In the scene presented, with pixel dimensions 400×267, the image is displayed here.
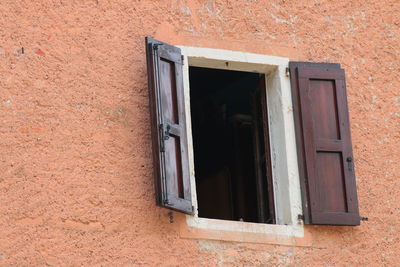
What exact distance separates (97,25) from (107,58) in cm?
27

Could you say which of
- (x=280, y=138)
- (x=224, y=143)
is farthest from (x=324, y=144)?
(x=224, y=143)

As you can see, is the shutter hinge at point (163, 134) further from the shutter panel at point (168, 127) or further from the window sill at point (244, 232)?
the window sill at point (244, 232)

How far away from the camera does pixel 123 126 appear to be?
9.20 m

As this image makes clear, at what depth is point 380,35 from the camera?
10359mm

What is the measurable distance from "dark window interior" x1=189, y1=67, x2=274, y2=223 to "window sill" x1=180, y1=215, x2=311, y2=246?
252 cm

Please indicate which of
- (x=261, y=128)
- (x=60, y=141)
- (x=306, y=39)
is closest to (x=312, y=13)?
(x=306, y=39)

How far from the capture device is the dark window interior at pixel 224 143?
12164 mm

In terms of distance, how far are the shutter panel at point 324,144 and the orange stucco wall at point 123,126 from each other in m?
0.15

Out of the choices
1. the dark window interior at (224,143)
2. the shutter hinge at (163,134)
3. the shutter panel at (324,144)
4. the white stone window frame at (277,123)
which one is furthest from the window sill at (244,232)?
the dark window interior at (224,143)

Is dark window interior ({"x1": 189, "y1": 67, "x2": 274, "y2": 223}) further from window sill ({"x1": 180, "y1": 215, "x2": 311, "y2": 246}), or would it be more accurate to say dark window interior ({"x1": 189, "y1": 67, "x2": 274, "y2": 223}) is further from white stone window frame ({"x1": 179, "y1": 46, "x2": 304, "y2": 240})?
window sill ({"x1": 180, "y1": 215, "x2": 311, "y2": 246})

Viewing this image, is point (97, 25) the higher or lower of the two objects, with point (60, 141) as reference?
higher

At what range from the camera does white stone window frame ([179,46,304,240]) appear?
9.50 metres

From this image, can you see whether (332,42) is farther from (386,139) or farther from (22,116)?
(22,116)

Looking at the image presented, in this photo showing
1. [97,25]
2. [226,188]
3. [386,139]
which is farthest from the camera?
[226,188]
